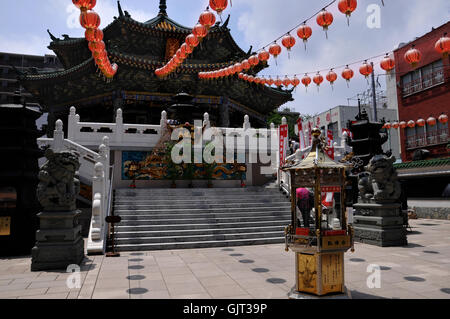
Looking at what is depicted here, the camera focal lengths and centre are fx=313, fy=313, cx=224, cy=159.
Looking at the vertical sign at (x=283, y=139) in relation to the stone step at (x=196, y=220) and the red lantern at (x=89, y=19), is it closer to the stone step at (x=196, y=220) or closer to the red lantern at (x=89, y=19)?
the stone step at (x=196, y=220)

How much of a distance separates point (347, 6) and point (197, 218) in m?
7.42

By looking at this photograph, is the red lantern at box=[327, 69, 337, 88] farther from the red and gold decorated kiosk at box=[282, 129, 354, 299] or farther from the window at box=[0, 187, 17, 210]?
the window at box=[0, 187, 17, 210]

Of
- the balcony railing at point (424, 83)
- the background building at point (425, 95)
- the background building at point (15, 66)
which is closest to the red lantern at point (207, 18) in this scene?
the background building at point (425, 95)

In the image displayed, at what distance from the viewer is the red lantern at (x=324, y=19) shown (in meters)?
8.09

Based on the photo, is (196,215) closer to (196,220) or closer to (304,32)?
(196,220)

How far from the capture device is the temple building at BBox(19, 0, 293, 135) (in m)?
18.7

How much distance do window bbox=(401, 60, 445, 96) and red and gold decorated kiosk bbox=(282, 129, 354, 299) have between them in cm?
1982

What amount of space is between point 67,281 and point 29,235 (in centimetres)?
383

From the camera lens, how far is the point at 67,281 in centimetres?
555

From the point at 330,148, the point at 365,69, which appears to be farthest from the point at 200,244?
the point at 365,69

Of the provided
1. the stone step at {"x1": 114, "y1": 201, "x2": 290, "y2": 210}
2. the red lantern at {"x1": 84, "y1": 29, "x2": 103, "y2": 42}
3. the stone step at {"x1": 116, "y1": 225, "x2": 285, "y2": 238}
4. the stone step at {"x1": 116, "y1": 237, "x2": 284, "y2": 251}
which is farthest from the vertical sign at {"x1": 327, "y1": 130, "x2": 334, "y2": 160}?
the red lantern at {"x1": 84, "y1": 29, "x2": 103, "y2": 42}

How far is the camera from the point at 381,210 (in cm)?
904
